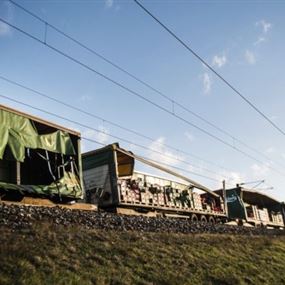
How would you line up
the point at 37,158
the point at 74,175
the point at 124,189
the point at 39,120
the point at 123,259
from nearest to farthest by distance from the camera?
the point at 123,259 → the point at 39,120 → the point at 74,175 → the point at 37,158 → the point at 124,189

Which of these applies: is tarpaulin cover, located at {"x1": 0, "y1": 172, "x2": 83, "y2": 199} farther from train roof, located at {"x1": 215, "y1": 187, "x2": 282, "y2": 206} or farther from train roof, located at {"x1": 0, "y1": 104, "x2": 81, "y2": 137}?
train roof, located at {"x1": 215, "y1": 187, "x2": 282, "y2": 206}

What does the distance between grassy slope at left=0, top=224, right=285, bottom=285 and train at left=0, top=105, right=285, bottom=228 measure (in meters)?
6.01

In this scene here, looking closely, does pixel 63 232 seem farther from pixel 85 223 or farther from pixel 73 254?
pixel 85 223

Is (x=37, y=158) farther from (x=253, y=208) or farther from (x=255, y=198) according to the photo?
(x=255, y=198)

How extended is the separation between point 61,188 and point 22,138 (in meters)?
2.82

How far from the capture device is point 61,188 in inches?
738

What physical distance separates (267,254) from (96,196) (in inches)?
378

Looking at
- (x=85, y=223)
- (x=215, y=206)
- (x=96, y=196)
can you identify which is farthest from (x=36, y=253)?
(x=215, y=206)

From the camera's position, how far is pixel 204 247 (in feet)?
46.3

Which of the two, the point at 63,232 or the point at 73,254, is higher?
the point at 63,232

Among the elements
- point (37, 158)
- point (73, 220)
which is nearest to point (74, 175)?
point (37, 158)

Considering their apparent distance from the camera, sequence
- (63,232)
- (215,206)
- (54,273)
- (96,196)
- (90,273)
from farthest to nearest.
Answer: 1. (215,206)
2. (96,196)
3. (63,232)
4. (90,273)
5. (54,273)

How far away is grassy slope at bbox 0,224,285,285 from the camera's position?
27.4 ft

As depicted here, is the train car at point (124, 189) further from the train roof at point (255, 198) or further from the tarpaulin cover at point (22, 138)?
the train roof at point (255, 198)
